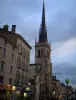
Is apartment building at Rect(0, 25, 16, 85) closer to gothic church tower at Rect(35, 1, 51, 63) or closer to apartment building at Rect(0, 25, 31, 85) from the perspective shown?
apartment building at Rect(0, 25, 31, 85)

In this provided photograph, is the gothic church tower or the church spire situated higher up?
the church spire

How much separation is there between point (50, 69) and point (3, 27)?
68.8 m

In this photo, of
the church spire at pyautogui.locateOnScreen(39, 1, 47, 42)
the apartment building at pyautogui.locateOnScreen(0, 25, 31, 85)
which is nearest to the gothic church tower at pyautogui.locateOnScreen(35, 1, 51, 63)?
the church spire at pyautogui.locateOnScreen(39, 1, 47, 42)

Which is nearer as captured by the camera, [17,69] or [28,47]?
[17,69]

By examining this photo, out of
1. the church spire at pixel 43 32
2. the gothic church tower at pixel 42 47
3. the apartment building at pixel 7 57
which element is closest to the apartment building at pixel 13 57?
the apartment building at pixel 7 57

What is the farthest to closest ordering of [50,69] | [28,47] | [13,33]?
1. [50,69]
2. [28,47]
3. [13,33]

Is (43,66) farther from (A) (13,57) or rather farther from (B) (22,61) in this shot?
(A) (13,57)

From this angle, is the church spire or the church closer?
the church

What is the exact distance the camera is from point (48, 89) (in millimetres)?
104562

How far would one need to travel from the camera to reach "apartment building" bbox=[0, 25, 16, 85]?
43312 mm

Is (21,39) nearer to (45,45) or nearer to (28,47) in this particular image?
(28,47)

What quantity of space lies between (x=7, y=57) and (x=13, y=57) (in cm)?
344

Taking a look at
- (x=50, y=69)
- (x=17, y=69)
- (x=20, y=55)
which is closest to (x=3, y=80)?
(x=17, y=69)

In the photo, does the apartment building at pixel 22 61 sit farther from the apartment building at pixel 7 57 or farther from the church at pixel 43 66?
the church at pixel 43 66
